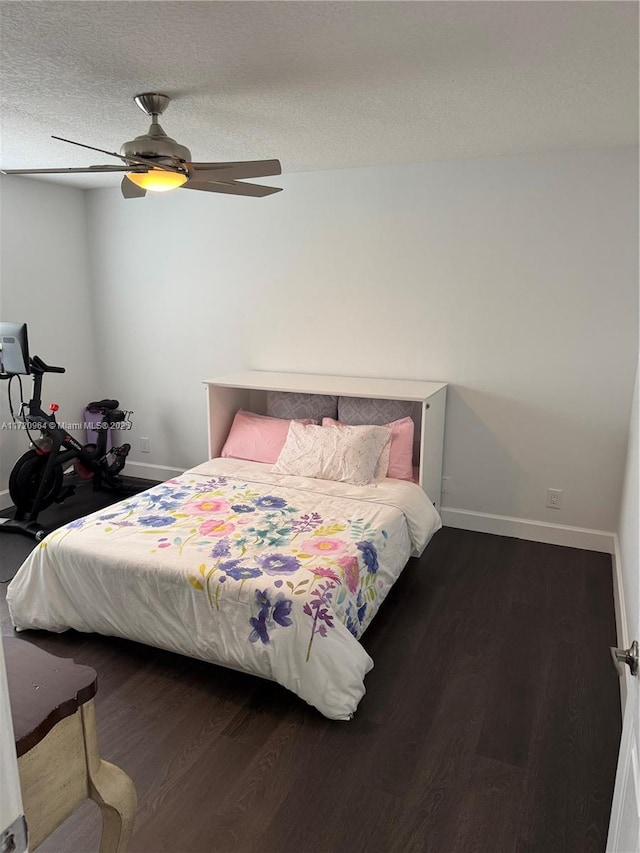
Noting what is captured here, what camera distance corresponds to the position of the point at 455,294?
3650 millimetres

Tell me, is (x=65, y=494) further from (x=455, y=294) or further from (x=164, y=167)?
(x=455, y=294)

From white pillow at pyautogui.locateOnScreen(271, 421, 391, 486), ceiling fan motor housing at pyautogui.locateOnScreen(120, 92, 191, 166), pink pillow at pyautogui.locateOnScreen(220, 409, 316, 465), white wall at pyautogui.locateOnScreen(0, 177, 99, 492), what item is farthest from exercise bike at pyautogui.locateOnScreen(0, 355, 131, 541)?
ceiling fan motor housing at pyautogui.locateOnScreen(120, 92, 191, 166)

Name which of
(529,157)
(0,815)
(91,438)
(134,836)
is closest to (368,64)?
(529,157)

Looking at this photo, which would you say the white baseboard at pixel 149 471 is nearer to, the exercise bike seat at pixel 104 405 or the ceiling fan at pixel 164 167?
the exercise bike seat at pixel 104 405

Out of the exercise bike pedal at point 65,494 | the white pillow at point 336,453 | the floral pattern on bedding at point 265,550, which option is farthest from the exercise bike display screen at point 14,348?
the white pillow at point 336,453

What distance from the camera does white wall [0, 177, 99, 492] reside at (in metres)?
4.22

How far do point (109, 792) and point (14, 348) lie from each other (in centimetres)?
316

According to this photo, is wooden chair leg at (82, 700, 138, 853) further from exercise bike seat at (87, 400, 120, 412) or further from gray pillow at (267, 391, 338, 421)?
exercise bike seat at (87, 400, 120, 412)

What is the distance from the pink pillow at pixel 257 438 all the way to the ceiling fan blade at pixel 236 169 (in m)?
1.82

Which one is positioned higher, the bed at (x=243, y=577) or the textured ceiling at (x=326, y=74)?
the textured ceiling at (x=326, y=74)

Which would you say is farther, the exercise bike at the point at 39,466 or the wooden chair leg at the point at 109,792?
the exercise bike at the point at 39,466

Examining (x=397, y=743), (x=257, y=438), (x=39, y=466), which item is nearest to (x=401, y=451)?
(x=257, y=438)

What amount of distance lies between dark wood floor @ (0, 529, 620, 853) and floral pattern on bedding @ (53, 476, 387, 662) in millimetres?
325

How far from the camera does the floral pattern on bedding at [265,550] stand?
219 centimetres
